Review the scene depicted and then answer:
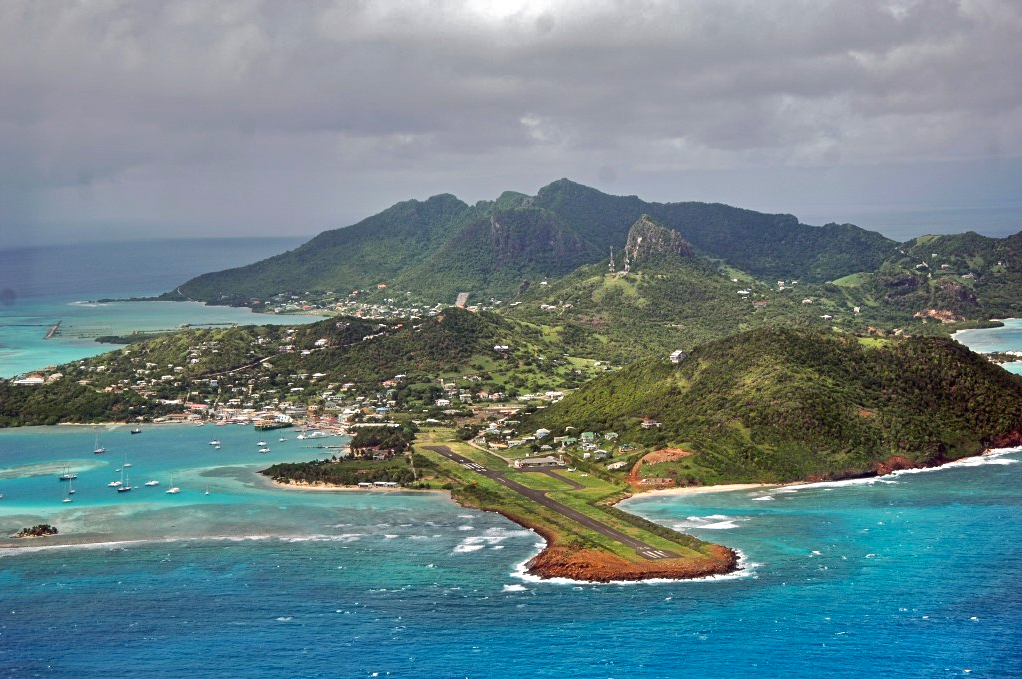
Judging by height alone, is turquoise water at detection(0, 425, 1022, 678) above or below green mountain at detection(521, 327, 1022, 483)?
below

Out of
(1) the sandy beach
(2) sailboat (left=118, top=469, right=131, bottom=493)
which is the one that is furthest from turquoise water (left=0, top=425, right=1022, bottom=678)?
(2) sailboat (left=118, top=469, right=131, bottom=493)

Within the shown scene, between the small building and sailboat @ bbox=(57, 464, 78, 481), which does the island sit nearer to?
sailboat @ bbox=(57, 464, 78, 481)

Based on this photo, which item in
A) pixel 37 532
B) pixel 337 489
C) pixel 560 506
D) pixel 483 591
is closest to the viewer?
pixel 483 591

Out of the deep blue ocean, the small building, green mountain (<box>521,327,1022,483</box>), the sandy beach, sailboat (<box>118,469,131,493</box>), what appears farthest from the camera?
the small building

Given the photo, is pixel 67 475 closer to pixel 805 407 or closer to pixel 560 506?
pixel 560 506

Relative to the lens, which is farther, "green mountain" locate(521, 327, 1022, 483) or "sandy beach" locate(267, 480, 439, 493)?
"green mountain" locate(521, 327, 1022, 483)

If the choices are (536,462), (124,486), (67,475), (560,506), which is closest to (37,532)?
(124,486)

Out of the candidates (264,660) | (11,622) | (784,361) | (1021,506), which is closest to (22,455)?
(11,622)
